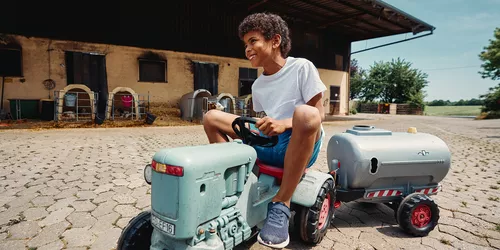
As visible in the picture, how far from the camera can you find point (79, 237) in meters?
1.91

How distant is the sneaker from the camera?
1.49 meters

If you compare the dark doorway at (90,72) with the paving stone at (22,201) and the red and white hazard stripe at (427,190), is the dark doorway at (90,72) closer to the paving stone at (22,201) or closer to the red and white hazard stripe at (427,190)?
the paving stone at (22,201)

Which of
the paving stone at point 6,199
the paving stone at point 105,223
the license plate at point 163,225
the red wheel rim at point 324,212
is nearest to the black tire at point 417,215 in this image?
the red wheel rim at point 324,212

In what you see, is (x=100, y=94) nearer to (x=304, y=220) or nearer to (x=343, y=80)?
(x=304, y=220)

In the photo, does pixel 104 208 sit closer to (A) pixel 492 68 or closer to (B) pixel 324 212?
(B) pixel 324 212

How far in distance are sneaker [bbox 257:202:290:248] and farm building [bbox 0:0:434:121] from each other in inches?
384

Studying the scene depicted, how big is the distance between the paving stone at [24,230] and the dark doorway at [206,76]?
11224 mm

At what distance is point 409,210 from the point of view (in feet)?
6.59

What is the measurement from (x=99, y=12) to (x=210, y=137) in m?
11.8

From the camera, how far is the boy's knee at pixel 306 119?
151cm

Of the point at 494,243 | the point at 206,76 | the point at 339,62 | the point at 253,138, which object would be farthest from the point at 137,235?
the point at 339,62

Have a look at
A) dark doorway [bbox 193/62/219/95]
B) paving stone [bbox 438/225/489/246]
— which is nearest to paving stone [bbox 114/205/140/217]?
paving stone [bbox 438/225/489/246]

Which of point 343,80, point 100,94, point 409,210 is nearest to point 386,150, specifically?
point 409,210

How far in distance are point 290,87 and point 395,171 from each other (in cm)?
117
